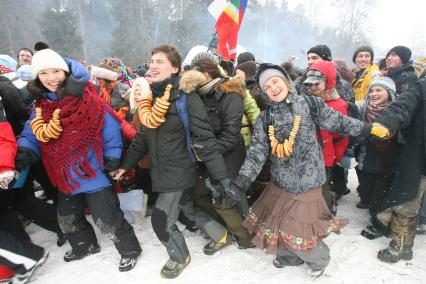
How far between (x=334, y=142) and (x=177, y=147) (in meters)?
1.77

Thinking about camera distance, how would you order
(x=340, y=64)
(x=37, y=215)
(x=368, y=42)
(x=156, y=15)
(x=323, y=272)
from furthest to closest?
(x=368, y=42) → (x=156, y=15) → (x=340, y=64) → (x=37, y=215) → (x=323, y=272)

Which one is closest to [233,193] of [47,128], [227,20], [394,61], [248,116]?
[248,116]

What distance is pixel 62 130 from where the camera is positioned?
101 inches

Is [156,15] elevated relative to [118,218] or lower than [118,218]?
elevated

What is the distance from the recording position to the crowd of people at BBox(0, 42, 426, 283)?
2.56 meters

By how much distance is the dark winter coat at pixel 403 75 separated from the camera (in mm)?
3852

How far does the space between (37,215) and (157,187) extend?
1.66 meters

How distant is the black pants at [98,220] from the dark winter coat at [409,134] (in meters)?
2.61

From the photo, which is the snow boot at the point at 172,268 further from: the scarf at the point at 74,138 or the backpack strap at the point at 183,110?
Result: the backpack strap at the point at 183,110

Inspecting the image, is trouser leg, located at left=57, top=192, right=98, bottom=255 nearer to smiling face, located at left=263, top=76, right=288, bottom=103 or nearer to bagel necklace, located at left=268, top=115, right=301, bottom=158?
bagel necklace, located at left=268, top=115, right=301, bottom=158

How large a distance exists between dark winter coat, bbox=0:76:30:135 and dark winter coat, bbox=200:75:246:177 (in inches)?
73.7

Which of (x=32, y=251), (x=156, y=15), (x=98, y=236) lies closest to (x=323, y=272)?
(x=98, y=236)

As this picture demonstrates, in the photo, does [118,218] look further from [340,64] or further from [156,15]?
[156,15]

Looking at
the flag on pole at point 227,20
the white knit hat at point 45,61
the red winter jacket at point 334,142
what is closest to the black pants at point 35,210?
the white knit hat at point 45,61
